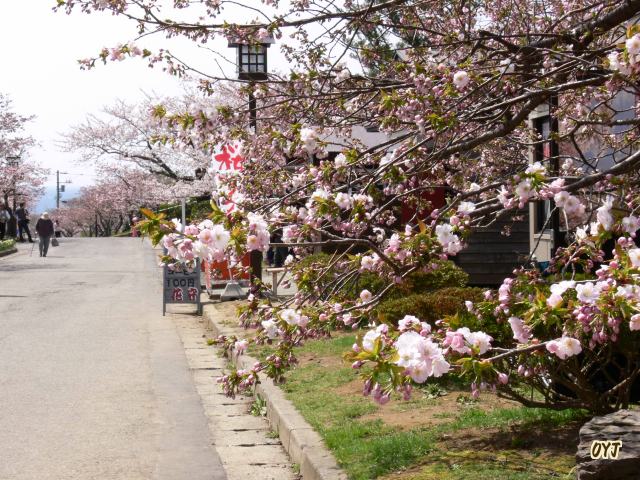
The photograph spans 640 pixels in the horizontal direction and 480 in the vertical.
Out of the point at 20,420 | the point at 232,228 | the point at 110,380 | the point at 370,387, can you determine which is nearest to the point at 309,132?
the point at 232,228

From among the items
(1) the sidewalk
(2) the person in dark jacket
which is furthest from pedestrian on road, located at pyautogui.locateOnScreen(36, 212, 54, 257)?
(1) the sidewalk

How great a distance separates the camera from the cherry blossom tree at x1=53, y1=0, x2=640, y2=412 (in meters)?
4.18

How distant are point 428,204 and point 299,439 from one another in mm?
2138

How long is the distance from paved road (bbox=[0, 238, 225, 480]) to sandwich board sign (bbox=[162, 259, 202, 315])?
0.55 metres

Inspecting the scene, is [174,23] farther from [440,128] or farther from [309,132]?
[440,128]

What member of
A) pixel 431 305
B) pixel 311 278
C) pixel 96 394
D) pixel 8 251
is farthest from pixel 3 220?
pixel 311 278

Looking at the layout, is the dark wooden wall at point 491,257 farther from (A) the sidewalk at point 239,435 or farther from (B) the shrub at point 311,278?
(B) the shrub at point 311,278

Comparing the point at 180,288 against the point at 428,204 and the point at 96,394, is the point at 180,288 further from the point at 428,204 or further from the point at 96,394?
the point at 428,204

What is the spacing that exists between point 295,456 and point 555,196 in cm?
328

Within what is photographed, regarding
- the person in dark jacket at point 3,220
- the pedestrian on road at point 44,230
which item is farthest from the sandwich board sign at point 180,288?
the person in dark jacket at point 3,220

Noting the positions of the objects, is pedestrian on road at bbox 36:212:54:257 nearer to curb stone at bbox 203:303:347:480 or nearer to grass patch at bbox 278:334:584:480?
curb stone at bbox 203:303:347:480

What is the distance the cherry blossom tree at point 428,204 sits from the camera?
4.18 meters

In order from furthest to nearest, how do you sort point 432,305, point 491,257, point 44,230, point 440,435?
point 44,230, point 491,257, point 432,305, point 440,435

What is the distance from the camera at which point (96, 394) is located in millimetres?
9719
